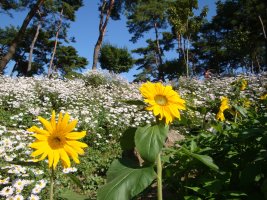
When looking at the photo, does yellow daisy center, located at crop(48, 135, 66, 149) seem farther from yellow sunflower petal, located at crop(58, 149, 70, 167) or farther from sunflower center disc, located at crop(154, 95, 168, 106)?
sunflower center disc, located at crop(154, 95, 168, 106)

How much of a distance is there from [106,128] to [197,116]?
217 centimetres

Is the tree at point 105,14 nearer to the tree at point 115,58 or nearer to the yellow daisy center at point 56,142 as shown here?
the tree at point 115,58

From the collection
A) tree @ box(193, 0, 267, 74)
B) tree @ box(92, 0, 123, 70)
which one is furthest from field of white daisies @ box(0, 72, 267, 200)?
tree @ box(193, 0, 267, 74)

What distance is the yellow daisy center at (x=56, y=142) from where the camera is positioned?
117 centimetres

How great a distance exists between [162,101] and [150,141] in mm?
279

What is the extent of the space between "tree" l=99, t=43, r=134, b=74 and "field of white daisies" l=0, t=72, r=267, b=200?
66.9 feet

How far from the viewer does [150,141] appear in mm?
1147

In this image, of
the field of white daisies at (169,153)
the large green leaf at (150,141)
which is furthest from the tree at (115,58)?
the large green leaf at (150,141)

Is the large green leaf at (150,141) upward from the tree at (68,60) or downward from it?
downward

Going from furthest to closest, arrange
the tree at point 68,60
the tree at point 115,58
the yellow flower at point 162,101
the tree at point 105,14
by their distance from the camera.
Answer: the tree at point 68,60 → the tree at point 115,58 → the tree at point 105,14 → the yellow flower at point 162,101

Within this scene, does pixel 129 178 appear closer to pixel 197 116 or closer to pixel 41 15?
pixel 197 116

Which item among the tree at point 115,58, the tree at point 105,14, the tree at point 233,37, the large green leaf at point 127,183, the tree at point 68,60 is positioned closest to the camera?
the large green leaf at point 127,183

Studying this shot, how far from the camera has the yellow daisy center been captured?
117 cm

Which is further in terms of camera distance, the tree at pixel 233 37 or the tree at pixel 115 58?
the tree at pixel 115 58
